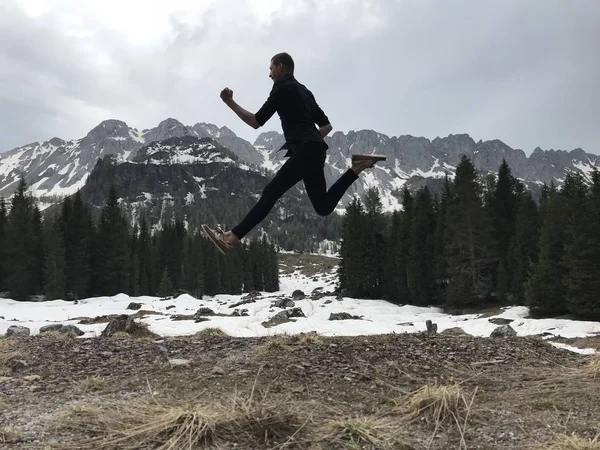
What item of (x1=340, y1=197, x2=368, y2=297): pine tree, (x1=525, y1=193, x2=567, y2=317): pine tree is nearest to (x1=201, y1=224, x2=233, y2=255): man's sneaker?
(x1=525, y1=193, x2=567, y2=317): pine tree

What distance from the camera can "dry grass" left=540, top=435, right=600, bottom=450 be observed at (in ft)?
6.78

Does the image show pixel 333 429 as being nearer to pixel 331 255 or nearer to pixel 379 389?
pixel 379 389

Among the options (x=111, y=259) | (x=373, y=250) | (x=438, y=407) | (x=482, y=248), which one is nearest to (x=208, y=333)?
(x=438, y=407)

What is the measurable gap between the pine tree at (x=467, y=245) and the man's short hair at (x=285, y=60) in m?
33.1

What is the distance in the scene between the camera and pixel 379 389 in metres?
3.44

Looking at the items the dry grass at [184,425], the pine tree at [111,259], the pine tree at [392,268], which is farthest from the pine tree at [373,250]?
the dry grass at [184,425]

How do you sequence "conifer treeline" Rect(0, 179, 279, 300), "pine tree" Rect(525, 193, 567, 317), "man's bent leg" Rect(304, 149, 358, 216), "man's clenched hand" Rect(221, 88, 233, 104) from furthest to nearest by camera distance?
"conifer treeline" Rect(0, 179, 279, 300), "pine tree" Rect(525, 193, 567, 317), "man's clenched hand" Rect(221, 88, 233, 104), "man's bent leg" Rect(304, 149, 358, 216)

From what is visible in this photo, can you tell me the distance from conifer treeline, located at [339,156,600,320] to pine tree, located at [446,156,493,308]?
81 millimetres

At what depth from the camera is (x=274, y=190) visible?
12.9ft

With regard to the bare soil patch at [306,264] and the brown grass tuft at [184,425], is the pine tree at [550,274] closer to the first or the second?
the brown grass tuft at [184,425]

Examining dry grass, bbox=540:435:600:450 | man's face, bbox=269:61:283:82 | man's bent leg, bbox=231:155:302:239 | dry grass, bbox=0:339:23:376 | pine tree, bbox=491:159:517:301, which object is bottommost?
dry grass, bbox=0:339:23:376

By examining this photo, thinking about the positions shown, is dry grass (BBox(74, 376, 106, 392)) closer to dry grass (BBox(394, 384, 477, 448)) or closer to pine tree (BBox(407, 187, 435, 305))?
dry grass (BBox(394, 384, 477, 448))

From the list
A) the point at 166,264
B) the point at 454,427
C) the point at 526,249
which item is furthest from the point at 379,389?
the point at 166,264

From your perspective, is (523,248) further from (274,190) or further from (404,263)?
(274,190)
